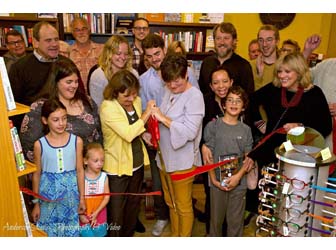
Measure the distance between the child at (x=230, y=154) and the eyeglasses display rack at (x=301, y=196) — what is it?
0.48 meters

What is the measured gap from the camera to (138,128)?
2312 millimetres

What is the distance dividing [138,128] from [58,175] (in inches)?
21.9

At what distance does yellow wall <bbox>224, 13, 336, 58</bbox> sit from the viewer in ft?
17.0

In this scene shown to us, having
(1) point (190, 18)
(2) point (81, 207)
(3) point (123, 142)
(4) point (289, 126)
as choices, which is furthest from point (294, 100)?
(1) point (190, 18)

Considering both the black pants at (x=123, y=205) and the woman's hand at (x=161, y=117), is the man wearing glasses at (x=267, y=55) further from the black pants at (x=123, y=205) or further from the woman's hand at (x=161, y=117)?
the black pants at (x=123, y=205)

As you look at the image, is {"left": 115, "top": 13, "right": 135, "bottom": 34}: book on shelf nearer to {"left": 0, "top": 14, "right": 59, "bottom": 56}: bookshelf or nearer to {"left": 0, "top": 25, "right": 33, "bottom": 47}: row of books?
{"left": 0, "top": 14, "right": 59, "bottom": 56}: bookshelf

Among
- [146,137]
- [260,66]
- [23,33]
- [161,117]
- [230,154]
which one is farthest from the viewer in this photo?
[23,33]

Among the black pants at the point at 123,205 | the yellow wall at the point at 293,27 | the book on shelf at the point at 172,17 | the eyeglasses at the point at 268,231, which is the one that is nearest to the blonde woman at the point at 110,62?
the black pants at the point at 123,205

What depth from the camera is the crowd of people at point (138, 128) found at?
2.27 m

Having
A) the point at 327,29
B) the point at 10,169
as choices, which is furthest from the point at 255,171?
the point at 327,29

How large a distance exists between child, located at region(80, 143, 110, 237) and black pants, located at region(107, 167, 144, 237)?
6cm

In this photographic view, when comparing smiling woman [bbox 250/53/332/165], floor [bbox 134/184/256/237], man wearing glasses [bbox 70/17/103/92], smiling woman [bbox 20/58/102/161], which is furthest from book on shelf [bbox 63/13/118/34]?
smiling woman [bbox 250/53/332/165]

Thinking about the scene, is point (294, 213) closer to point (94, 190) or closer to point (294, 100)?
point (294, 100)

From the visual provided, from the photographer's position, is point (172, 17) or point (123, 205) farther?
point (172, 17)
